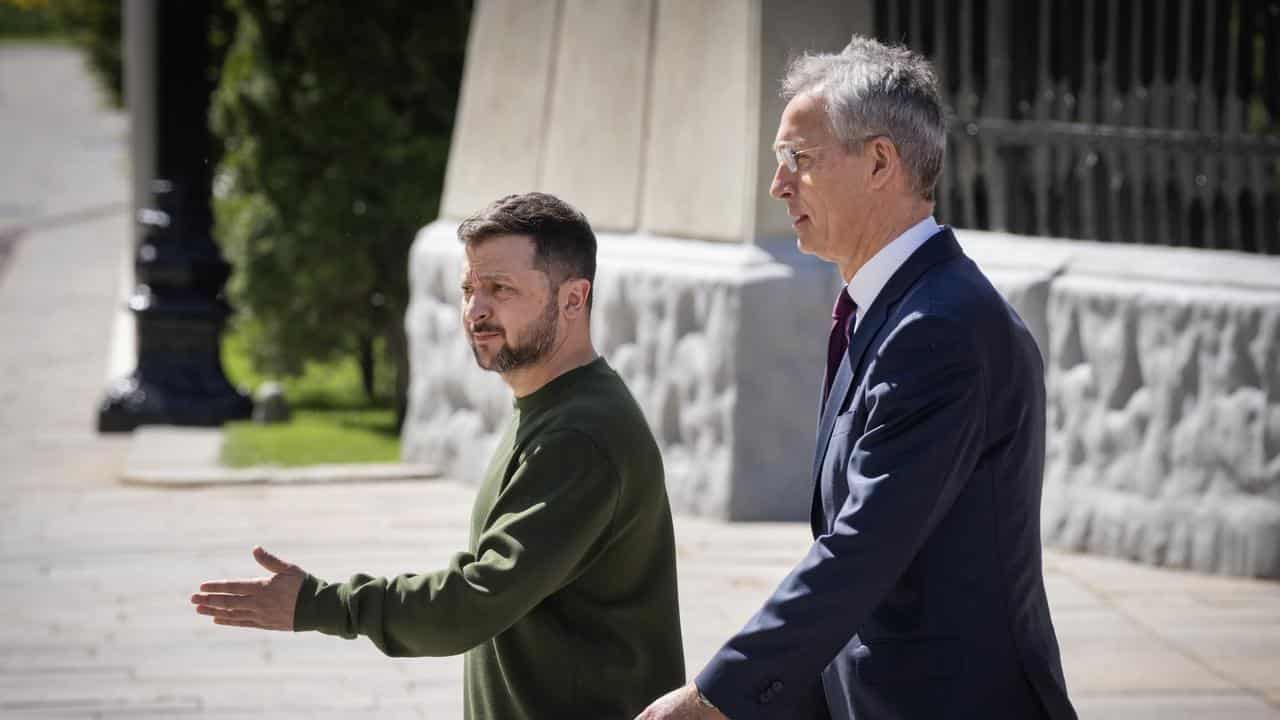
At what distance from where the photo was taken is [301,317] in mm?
13750

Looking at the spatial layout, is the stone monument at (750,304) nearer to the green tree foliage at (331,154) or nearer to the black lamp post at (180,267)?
the black lamp post at (180,267)

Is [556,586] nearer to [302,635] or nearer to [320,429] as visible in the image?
[302,635]

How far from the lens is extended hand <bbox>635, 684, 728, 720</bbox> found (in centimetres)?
251

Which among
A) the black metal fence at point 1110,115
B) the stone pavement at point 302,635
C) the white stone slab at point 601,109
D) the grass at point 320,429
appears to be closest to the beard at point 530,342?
the stone pavement at point 302,635

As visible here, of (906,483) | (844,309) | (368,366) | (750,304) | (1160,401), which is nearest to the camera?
(906,483)

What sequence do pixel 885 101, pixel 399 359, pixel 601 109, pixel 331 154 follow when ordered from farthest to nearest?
1. pixel 399 359
2. pixel 331 154
3. pixel 601 109
4. pixel 885 101

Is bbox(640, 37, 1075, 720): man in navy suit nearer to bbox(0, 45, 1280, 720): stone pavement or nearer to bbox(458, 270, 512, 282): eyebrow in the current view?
bbox(458, 270, 512, 282): eyebrow

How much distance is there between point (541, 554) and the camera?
265 cm

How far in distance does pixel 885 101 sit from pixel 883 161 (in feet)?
0.29

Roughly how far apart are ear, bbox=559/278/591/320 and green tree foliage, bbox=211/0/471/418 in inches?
418

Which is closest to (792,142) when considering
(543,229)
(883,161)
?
(883,161)

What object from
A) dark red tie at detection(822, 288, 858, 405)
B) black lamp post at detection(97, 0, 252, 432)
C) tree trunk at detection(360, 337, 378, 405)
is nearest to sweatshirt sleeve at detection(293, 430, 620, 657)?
dark red tie at detection(822, 288, 858, 405)

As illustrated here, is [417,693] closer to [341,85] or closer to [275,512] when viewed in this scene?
[275,512]

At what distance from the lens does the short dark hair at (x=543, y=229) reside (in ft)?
9.12
